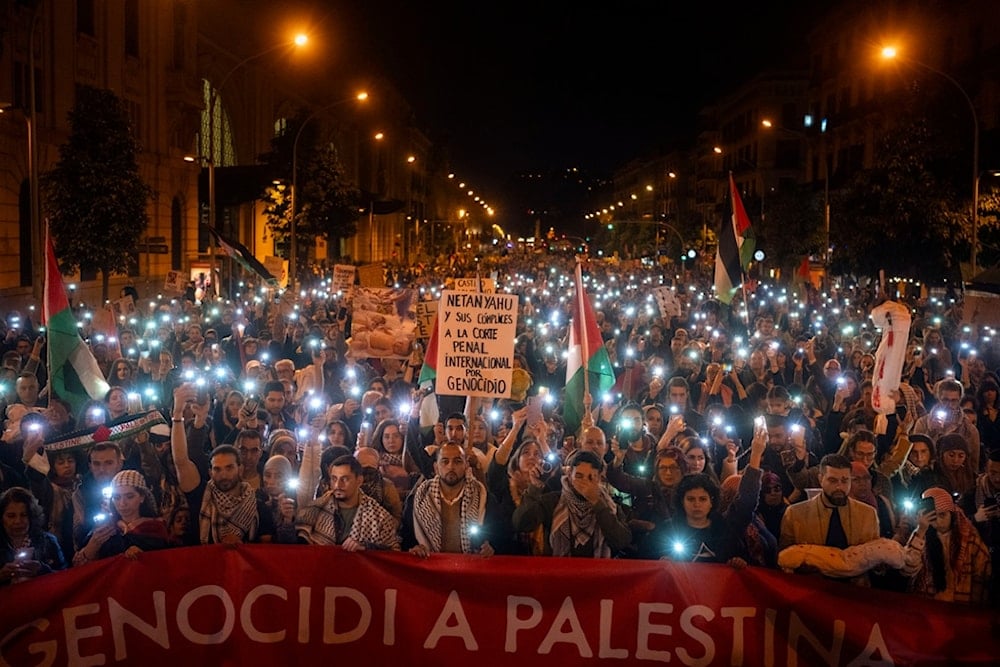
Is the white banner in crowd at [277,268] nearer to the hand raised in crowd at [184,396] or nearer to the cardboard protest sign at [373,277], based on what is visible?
the cardboard protest sign at [373,277]

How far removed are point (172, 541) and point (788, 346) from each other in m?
11.1

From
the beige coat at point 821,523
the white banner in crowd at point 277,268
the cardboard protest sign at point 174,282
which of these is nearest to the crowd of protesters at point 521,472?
the beige coat at point 821,523

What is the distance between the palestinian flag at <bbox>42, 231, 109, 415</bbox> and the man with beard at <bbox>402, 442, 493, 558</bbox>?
4478 mm

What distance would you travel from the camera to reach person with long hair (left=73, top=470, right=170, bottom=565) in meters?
6.16

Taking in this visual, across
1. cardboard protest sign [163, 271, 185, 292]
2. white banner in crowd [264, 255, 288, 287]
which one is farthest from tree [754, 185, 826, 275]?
cardboard protest sign [163, 271, 185, 292]

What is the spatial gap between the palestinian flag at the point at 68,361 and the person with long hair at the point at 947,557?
693 centimetres

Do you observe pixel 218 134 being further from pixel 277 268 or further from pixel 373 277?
pixel 277 268

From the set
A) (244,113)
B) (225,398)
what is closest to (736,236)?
→ (225,398)

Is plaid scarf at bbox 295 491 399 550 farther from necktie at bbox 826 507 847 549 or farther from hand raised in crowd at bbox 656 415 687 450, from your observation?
hand raised in crowd at bbox 656 415 687 450

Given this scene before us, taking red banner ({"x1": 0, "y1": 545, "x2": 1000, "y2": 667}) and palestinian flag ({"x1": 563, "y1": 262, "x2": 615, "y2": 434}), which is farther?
palestinian flag ({"x1": 563, "y1": 262, "x2": 615, "y2": 434})

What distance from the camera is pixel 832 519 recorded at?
6.24 metres

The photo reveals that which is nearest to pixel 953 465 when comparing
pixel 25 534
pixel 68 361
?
pixel 25 534

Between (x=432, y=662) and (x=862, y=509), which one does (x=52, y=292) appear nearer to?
(x=432, y=662)

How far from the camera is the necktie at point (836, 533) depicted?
6.15 metres
